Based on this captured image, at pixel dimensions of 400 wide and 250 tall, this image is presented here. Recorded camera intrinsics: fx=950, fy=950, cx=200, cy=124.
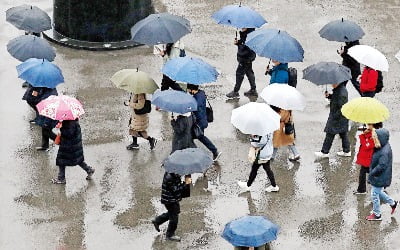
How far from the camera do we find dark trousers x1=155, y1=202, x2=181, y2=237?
12.1 metres

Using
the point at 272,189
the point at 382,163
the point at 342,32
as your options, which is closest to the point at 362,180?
the point at 382,163

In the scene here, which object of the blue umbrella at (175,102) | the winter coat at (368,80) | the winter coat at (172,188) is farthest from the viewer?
the winter coat at (368,80)

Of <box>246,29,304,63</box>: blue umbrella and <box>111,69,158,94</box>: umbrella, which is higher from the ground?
<box>246,29,304,63</box>: blue umbrella

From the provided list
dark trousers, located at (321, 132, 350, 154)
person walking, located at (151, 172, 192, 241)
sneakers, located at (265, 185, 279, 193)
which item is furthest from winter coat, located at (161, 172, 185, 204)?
dark trousers, located at (321, 132, 350, 154)

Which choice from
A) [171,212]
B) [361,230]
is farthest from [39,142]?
[361,230]

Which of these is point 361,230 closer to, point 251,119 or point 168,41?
point 251,119

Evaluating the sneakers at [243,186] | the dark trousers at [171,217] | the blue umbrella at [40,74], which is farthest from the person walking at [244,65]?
the dark trousers at [171,217]

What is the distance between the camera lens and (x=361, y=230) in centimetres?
1279

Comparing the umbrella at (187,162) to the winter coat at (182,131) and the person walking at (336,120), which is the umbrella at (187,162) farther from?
the person walking at (336,120)

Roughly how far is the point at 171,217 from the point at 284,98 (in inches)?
104

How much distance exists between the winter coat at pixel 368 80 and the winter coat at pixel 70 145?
489 cm

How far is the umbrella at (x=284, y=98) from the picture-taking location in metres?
13.6

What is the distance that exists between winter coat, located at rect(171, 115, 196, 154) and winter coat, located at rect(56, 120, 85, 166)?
1361 millimetres

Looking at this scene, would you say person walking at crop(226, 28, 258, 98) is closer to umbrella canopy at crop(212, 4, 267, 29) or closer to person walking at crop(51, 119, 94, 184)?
umbrella canopy at crop(212, 4, 267, 29)
